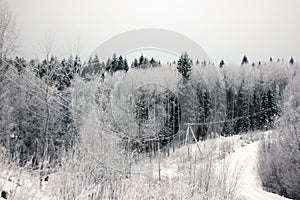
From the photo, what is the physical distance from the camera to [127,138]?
28.6 ft

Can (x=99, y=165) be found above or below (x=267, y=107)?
below

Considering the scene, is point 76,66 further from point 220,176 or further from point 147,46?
point 220,176

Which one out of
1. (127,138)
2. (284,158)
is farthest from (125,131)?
(284,158)

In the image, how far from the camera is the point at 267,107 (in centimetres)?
4481

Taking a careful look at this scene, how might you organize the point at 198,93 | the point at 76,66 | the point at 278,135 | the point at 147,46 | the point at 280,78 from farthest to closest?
the point at 280,78 → the point at 278,135 → the point at 76,66 → the point at 198,93 → the point at 147,46

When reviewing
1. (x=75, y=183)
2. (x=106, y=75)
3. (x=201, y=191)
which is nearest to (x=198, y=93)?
(x=106, y=75)

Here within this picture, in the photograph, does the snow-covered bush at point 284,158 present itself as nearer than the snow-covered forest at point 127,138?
No

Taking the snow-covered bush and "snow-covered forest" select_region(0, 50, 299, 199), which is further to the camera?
the snow-covered bush

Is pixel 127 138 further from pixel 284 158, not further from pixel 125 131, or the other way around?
pixel 284 158

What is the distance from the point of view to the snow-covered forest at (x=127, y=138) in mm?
6137

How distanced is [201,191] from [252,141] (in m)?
30.2

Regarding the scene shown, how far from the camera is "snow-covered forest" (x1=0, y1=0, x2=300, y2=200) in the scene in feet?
20.1

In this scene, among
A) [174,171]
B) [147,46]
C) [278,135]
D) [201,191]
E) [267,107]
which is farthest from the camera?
[267,107]

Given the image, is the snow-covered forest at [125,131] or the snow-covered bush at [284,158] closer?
the snow-covered forest at [125,131]
